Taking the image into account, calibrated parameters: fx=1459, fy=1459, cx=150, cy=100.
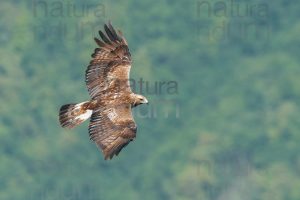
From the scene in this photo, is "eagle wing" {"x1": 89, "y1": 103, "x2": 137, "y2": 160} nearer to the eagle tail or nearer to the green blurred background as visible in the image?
the eagle tail

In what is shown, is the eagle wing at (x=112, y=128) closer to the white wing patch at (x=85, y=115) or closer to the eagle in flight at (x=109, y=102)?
the eagle in flight at (x=109, y=102)

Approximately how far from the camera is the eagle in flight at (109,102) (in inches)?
1101

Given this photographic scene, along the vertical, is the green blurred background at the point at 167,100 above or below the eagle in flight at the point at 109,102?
below

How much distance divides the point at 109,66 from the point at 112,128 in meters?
1.85

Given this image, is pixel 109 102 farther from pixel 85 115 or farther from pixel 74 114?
pixel 74 114

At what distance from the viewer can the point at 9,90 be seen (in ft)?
327

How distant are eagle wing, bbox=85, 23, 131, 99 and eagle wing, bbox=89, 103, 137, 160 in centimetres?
74

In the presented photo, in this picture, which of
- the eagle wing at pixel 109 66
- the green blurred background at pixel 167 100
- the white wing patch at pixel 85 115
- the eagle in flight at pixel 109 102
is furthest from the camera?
the green blurred background at pixel 167 100

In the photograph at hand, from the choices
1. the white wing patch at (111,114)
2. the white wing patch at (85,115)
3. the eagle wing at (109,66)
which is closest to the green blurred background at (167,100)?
the eagle wing at (109,66)

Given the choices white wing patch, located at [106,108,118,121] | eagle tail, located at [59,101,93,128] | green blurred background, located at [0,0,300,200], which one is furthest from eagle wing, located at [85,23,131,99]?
green blurred background, located at [0,0,300,200]

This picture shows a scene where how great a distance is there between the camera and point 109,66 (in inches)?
1163

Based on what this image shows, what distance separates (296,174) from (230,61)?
14.9 meters

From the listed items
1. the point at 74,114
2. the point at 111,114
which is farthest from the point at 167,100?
the point at 111,114

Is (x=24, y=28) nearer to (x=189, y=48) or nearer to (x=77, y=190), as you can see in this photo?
(x=189, y=48)
